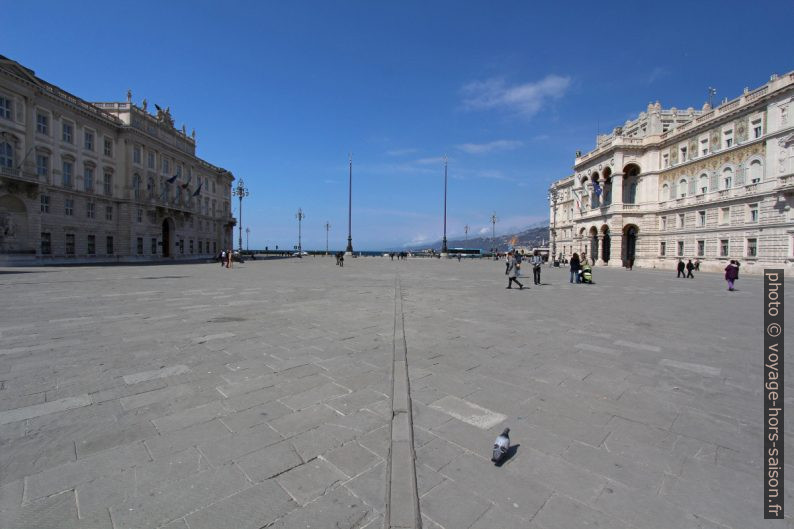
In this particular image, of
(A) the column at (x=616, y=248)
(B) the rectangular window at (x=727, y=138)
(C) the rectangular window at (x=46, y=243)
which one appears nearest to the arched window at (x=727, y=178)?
(B) the rectangular window at (x=727, y=138)

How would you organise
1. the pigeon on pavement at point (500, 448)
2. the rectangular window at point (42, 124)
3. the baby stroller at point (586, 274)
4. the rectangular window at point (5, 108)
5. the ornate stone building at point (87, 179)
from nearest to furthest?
the pigeon on pavement at point (500, 448), the baby stroller at point (586, 274), the rectangular window at point (5, 108), the ornate stone building at point (87, 179), the rectangular window at point (42, 124)

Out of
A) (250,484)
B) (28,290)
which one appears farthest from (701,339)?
(28,290)

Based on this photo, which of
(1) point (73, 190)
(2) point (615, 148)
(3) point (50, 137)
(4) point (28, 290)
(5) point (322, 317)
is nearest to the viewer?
(5) point (322, 317)

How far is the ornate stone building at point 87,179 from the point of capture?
2941 centimetres

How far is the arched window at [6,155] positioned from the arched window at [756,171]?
60.4 m

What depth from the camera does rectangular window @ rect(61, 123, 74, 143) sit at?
33656 millimetres

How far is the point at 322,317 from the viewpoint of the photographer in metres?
8.58

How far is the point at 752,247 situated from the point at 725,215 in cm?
410

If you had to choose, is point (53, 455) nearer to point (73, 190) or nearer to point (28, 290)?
point (28, 290)

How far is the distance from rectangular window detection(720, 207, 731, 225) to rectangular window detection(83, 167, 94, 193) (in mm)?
60506

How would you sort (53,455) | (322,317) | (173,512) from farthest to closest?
(322,317), (53,455), (173,512)

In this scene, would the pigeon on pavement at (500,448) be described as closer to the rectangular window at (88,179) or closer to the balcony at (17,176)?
the balcony at (17,176)

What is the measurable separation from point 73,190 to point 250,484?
144 ft

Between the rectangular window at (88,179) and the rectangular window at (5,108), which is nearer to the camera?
the rectangular window at (5,108)
